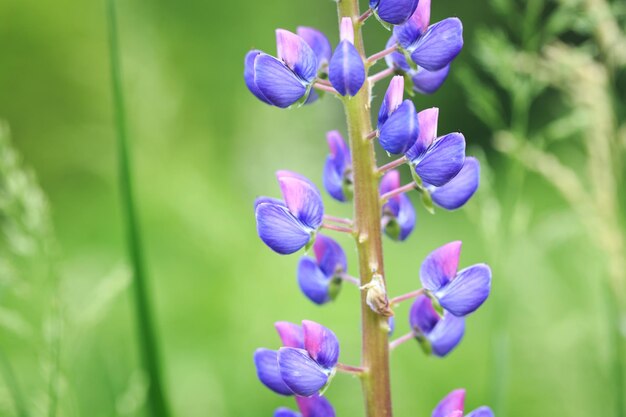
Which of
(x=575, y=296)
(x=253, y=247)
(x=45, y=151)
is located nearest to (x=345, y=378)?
(x=253, y=247)

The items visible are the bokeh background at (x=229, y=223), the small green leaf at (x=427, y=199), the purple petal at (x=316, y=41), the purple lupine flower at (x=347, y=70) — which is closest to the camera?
the purple lupine flower at (x=347, y=70)

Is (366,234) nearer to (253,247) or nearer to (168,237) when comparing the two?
(253,247)

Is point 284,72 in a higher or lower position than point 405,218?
higher

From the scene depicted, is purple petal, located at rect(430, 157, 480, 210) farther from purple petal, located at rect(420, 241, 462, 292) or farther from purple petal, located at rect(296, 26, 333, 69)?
purple petal, located at rect(296, 26, 333, 69)

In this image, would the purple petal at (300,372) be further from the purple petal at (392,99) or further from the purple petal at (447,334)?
the purple petal at (392,99)

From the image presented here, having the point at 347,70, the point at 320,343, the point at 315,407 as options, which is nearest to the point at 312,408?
the point at 315,407

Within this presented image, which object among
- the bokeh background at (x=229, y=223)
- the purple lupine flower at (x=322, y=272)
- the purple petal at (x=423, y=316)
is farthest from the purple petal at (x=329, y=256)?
the bokeh background at (x=229, y=223)

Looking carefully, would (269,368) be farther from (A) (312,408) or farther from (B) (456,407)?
(B) (456,407)
